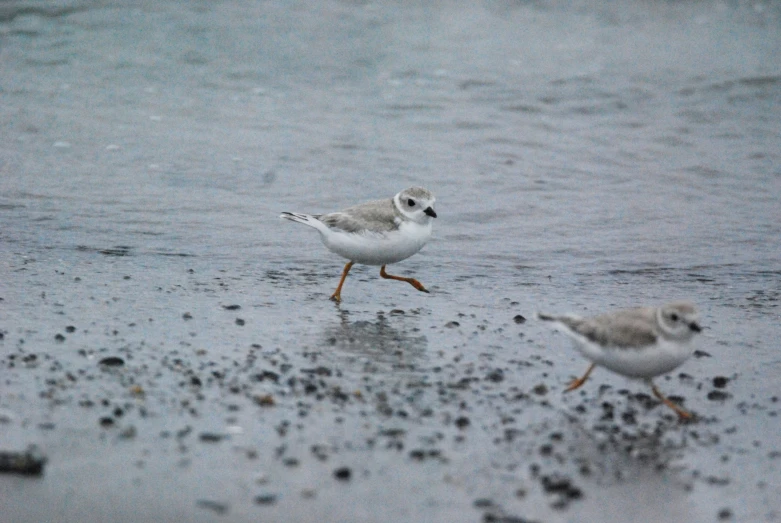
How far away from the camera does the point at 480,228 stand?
1294cm

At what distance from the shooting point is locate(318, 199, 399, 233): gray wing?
967 centimetres

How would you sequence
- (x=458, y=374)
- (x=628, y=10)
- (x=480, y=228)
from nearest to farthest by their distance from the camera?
(x=458, y=374), (x=480, y=228), (x=628, y=10)

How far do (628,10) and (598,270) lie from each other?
17339mm

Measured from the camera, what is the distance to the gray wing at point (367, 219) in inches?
381

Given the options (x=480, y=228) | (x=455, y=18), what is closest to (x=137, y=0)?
(x=455, y=18)

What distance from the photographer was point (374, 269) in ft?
37.0

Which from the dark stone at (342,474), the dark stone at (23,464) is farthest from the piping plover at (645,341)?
the dark stone at (23,464)

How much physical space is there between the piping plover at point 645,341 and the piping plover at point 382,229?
2.90 meters

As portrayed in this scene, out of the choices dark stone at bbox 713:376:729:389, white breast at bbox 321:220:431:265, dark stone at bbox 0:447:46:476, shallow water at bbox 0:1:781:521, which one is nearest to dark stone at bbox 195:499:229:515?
shallow water at bbox 0:1:781:521

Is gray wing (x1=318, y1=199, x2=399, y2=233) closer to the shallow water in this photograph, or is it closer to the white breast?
the white breast

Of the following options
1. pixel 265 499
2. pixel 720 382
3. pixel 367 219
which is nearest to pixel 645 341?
pixel 720 382

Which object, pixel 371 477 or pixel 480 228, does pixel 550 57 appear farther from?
pixel 371 477

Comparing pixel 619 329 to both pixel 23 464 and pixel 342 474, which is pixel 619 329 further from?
pixel 23 464

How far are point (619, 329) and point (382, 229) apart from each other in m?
3.20
